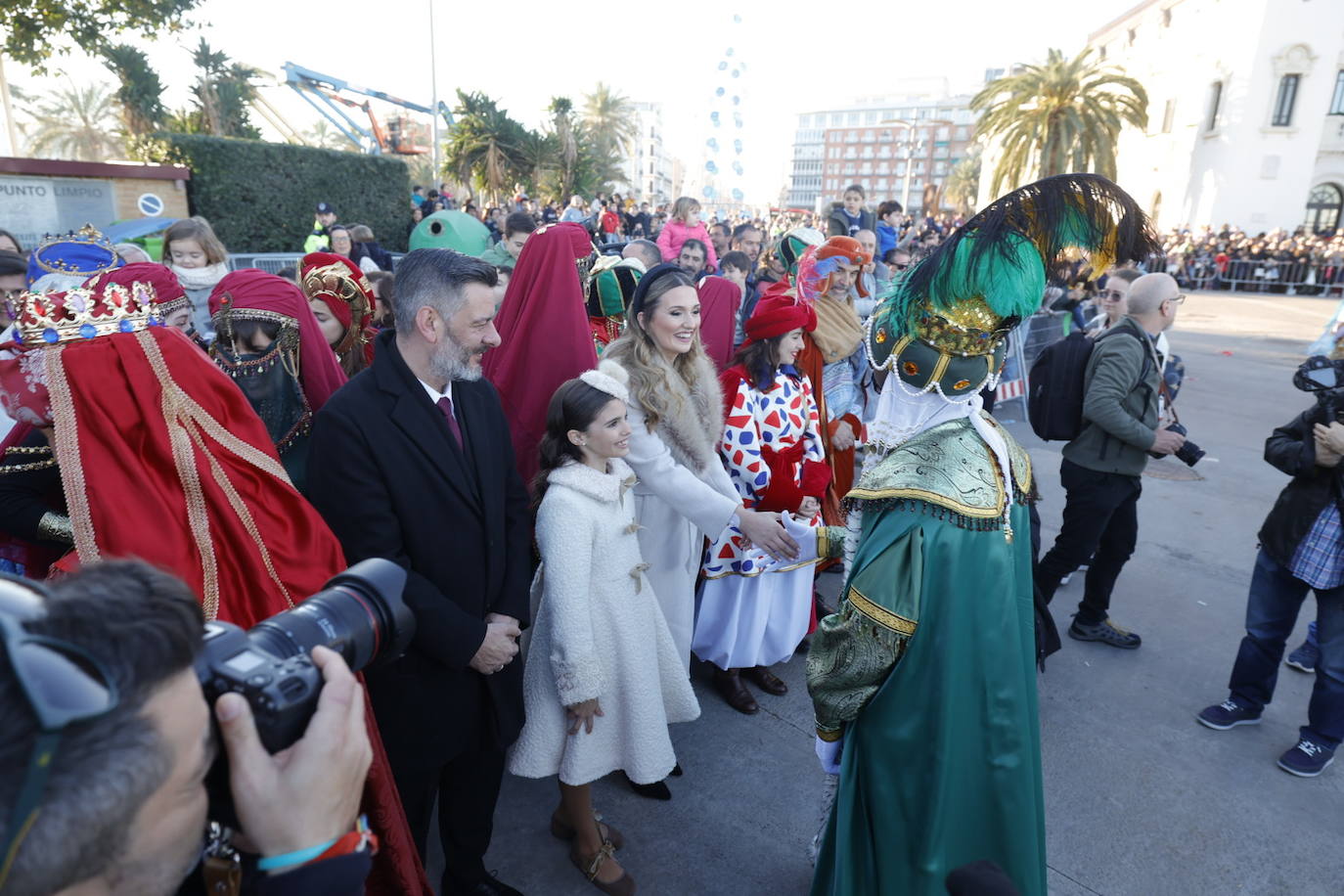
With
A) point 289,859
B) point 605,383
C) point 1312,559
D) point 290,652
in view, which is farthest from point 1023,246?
point 1312,559

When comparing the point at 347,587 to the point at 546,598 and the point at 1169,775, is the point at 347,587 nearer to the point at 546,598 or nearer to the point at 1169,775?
the point at 546,598

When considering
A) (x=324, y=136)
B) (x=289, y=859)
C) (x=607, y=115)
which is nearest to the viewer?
(x=289, y=859)

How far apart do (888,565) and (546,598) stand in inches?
46.9

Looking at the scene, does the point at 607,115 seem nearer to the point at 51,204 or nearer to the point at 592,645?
the point at 51,204

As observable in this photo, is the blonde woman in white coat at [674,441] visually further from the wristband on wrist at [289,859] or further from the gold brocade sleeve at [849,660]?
the wristband on wrist at [289,859]

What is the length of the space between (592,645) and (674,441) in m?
1.01

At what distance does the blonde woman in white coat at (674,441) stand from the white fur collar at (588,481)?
38 cm

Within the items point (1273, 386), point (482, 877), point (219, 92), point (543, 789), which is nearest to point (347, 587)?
point (482, 877)

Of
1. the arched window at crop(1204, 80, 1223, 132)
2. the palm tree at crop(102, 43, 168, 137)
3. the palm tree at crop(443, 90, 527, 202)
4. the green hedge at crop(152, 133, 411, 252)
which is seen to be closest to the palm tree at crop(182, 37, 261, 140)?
the palm tree at crop(102, 43, 168, 137)

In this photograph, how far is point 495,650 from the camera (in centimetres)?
219

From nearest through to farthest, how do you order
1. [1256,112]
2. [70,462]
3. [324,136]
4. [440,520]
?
[70,462]
[440,520]
[1256,112]
[324,136]

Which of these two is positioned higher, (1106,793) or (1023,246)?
(1023,246)

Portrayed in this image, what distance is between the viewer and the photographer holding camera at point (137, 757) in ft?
2.24

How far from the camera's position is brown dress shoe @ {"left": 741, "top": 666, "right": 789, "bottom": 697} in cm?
379
